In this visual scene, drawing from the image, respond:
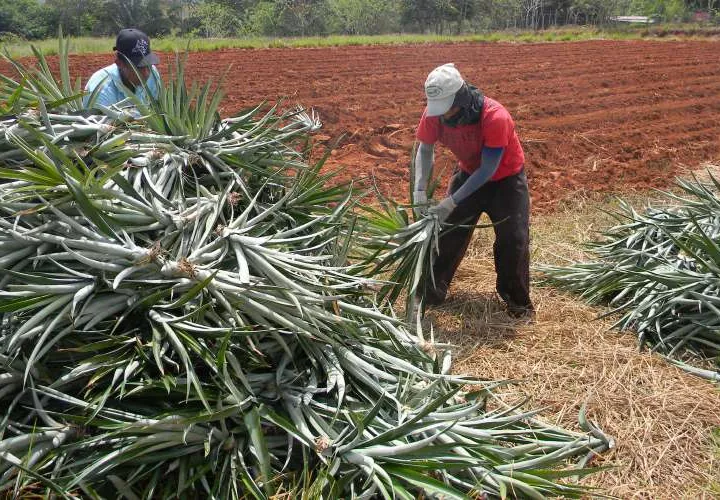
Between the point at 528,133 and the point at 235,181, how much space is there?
288 inches

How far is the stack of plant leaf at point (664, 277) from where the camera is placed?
12.0ft

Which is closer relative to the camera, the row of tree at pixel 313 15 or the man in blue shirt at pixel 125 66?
the man in blue shirt at pixel 125 66

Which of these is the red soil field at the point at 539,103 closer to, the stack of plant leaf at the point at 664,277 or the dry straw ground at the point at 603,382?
the stack of plant leaf at the point at 664,277

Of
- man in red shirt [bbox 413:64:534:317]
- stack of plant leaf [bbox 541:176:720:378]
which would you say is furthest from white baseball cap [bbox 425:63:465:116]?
stack of plant leaf [bbox 541:176:720:378]

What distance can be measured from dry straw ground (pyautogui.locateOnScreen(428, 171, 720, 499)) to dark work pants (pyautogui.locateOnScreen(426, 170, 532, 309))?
0.16 metres

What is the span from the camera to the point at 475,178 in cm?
387

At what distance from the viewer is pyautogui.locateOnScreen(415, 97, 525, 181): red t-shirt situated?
379cm

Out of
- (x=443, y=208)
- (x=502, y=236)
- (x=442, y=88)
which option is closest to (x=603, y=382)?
(x=502, y=236)

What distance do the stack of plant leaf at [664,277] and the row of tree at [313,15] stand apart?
98.5 ft

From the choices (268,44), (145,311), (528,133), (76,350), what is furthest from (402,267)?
(268,44)

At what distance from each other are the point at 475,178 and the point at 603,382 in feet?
4.30

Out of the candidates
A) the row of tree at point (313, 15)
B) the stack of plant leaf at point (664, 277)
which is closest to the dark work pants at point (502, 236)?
the stack of plant leaf at point (664, 277)

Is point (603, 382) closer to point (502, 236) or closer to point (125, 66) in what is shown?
point (502, 236)

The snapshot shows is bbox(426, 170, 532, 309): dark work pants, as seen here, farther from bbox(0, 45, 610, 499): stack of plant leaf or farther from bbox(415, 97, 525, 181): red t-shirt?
bbox(0, 45, 610, 499): stack of plant leaf
